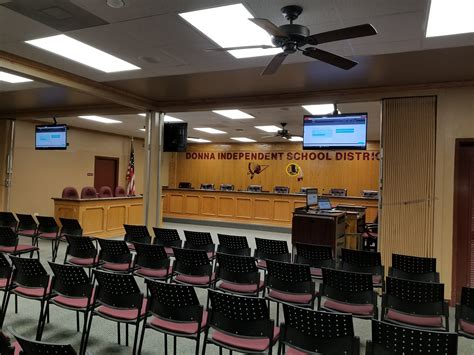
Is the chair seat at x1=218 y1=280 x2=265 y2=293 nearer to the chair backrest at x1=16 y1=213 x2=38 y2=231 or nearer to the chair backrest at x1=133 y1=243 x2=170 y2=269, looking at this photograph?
the chair backrest at x1=133 y1=243 x2=170 y2=269

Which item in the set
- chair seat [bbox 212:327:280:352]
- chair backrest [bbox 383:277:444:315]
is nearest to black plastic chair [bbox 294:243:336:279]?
chair backrest [bbox 383:277:444:315]

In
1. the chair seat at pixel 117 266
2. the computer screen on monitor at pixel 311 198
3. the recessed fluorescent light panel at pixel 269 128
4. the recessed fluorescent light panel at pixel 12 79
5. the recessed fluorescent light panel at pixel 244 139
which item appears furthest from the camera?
the recessed fluorescent light panel at pixel 244 139

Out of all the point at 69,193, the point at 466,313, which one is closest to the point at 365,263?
the point at 466,313

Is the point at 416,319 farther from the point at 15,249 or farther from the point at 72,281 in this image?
the point at 15,249

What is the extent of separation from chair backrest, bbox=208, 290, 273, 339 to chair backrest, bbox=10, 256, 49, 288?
170 centimetres

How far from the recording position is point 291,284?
3287mm

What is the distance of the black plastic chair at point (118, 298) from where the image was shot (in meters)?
2.73

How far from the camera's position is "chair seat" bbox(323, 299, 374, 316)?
295 centimetres

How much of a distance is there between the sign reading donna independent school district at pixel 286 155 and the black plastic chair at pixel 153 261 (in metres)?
9.24

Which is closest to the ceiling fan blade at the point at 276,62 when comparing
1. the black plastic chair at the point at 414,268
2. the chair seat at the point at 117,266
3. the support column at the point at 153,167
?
the black plastic chair at the point at 414,268

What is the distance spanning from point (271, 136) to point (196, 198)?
128 inches

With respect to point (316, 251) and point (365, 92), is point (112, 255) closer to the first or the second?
point (316, 251)

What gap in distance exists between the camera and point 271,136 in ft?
37.7

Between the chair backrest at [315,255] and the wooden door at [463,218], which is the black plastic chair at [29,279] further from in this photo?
the wooden door at [463,218]
